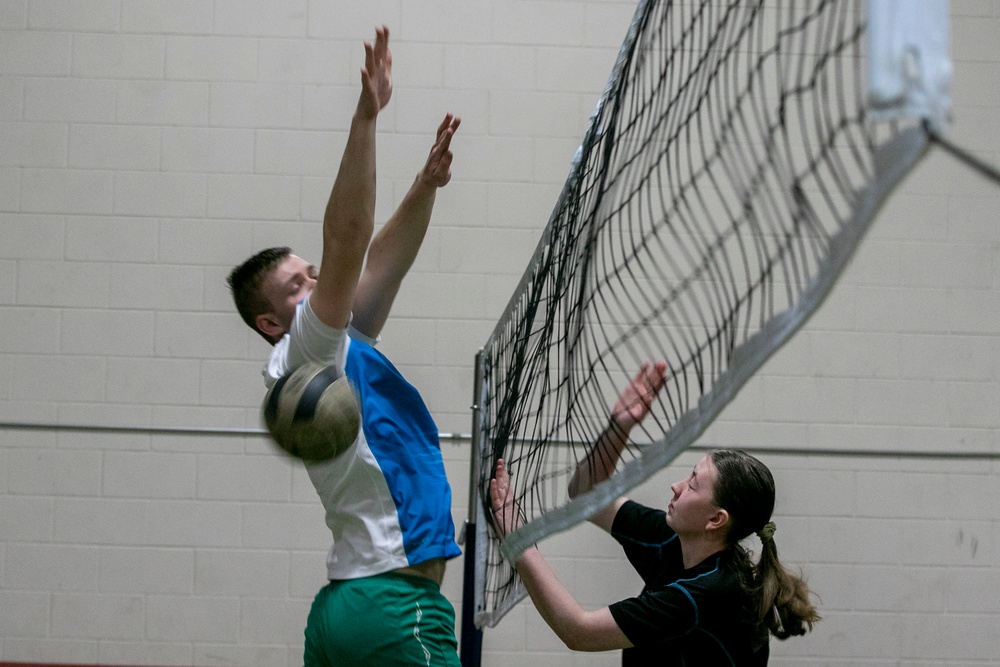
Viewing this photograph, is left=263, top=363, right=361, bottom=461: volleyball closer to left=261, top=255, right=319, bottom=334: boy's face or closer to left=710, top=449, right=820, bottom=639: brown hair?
left=261, top=255, right=319, bottom=334: boy's face

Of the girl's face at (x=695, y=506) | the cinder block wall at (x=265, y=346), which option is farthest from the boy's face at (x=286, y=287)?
the cinder block wall at (x=265, y=346)

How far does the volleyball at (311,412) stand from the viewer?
2004 millimetres

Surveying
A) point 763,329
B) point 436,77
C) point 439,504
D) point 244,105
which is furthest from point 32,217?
point 763,329

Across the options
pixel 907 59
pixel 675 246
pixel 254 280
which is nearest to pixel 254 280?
pixel 254 280

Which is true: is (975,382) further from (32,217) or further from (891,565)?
(32,217)

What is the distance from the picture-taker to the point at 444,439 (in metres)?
4.38

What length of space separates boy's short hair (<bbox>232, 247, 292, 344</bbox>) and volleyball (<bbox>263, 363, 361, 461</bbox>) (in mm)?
316

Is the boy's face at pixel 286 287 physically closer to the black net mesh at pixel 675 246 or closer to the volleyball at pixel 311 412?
the volleyball at pixel 311 412

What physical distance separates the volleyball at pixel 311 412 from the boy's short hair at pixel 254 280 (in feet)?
1.04

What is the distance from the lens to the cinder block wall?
4312 millimetres

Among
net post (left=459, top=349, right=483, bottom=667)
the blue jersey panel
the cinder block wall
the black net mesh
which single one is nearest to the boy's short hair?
the blue jersey panel

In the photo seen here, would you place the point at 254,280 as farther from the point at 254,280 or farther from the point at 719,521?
the point at 719,521

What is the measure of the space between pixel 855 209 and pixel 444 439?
3.42 m

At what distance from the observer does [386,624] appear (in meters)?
2.20
